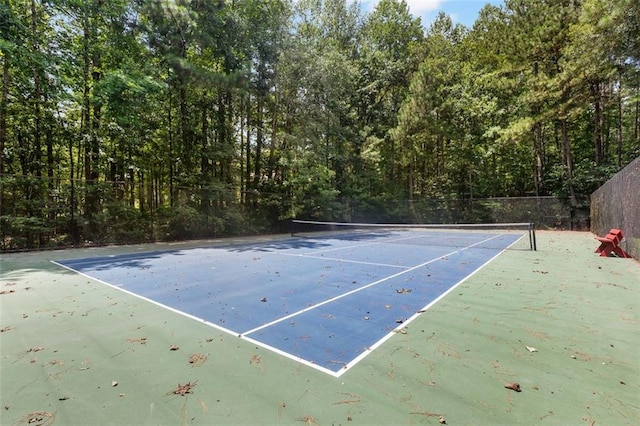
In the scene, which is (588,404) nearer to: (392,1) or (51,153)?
(51,153)

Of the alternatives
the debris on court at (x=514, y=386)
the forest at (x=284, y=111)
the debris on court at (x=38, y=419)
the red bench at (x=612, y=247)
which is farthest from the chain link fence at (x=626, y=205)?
the debris on court at (x=38, y=419)

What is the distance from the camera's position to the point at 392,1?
25234mm

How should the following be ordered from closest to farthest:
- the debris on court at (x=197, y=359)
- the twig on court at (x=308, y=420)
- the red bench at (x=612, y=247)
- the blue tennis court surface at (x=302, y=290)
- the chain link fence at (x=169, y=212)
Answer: the twig on court at (x=308, y=420) < the debris on court at (x=197, y=359) < the blue tennis court surface at (x=302, y=290) < the red bench at (x=612, y=247) < the chain link fence at (x=169, y=212)

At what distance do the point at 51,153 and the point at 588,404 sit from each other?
16.4 meters

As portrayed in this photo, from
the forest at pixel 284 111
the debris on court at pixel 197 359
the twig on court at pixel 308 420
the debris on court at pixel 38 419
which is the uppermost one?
the forest at pixel 284 111

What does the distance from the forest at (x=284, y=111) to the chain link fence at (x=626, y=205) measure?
798 centimetres

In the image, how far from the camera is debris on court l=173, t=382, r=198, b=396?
2070 mm

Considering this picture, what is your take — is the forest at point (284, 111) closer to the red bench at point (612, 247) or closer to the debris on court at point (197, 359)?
the red bench at point (612, 247)

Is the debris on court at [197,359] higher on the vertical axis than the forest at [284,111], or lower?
lower

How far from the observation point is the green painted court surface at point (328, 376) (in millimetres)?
1858

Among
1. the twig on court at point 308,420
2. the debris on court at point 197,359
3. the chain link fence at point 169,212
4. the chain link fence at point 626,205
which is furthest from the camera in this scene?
the chain link fence at point 169,212

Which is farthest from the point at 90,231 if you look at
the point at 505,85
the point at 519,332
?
the point at 505,85

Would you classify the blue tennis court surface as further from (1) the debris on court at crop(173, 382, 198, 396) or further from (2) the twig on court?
(1) the debris on court at crop(173, 382, 198, 396)

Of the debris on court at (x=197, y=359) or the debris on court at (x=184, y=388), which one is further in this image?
the debris on court at (x=197, y=359)
